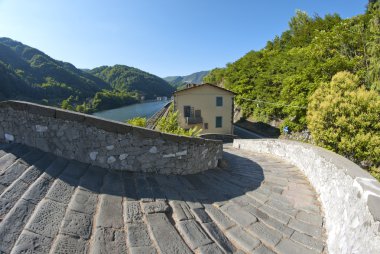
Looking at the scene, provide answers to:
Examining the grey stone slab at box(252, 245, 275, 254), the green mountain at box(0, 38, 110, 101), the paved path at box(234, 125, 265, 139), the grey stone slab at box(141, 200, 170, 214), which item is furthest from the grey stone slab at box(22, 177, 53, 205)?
the green mountain at box(0, 38, 110, 101)

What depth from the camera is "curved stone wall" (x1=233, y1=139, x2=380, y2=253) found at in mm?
2113

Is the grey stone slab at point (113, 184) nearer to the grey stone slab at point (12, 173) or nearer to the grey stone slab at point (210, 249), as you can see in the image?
the grey stone slab at point (12, 173)

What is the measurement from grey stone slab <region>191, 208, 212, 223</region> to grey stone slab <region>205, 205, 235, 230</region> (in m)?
0.08

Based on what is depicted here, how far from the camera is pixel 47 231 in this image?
221cm

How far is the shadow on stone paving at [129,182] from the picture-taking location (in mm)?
3238

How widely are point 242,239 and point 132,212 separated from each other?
1491 millimetres

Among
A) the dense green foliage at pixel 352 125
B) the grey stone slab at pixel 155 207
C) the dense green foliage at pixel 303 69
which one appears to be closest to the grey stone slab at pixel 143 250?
the grey stone slab at pixel 155 207

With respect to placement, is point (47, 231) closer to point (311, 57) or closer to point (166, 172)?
point (166, 172)

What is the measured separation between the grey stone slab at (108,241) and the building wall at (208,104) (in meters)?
21.8

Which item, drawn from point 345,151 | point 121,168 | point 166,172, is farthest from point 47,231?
point 345,151

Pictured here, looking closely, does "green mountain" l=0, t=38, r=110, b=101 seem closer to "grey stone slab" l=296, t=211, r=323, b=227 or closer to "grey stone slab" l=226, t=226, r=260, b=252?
"grey stone slab" l=226, t=226, r=260, b=252

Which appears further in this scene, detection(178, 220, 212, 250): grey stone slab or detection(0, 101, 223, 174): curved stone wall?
detection(0, 101, 223, 174): curved stone wall

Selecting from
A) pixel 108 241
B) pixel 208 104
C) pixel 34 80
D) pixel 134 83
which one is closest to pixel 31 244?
pixel 108 241

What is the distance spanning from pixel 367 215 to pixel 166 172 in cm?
326
